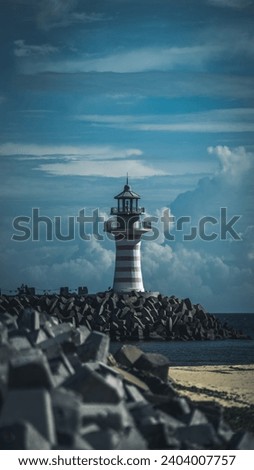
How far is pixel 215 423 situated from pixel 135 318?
2051cm

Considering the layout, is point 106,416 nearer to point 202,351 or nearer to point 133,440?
point 133,440

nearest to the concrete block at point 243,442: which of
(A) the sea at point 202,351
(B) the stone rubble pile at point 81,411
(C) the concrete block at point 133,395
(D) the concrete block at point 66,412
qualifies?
(B) the stone rubble pile at point 81,411

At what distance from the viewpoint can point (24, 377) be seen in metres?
5.57

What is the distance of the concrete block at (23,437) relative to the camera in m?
5.16

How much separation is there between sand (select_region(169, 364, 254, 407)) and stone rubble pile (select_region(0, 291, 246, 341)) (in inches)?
509

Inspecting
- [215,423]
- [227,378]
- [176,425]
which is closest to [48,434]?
[176,425]

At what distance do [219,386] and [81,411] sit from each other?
17.5 feet

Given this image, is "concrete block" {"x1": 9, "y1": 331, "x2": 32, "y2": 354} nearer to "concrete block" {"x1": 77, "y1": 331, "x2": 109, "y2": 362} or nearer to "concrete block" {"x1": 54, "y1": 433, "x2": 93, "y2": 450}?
"concrete block" {"x1": 77, "y1": 331, "x2": 109, "y2": 362}

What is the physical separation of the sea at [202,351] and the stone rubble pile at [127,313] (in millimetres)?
637

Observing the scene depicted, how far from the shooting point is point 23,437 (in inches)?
204

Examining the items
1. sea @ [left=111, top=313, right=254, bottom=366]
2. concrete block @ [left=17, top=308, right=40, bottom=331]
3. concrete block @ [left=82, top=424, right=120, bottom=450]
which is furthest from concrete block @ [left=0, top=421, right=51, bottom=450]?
sea @ [left=111, top=313, right=254, bottom=366]

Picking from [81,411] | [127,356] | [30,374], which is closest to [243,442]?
[81,411]

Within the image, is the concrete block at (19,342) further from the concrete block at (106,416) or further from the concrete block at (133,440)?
the concrete block at (133,440)
